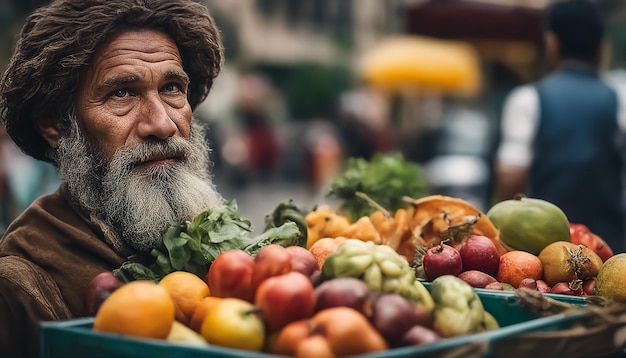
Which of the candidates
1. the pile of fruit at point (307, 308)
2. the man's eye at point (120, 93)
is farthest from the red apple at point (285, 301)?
the man's eye at point (120, 93)

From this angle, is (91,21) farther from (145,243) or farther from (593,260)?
(593,260)

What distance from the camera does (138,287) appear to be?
2.18 m

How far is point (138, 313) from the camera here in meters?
2.12

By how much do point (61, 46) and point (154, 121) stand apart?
42 cm

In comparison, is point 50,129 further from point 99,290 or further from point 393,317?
point 393,317

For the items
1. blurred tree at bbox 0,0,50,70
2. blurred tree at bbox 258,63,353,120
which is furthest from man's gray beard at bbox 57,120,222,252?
blurred tree at bbox 258,63,353,120

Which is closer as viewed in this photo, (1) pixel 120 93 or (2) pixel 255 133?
(1) pixel 120 93

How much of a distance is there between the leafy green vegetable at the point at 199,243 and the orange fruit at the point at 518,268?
0.76 meters

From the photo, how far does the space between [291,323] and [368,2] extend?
43395 mm

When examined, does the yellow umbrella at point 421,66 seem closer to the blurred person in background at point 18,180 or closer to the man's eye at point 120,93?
the blurred person in background at point 18,180

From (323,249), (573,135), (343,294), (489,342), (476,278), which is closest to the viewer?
(489,342)

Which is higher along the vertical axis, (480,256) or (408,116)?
(480,256)

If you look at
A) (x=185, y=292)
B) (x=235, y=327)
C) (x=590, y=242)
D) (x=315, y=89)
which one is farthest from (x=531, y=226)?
(x=315, y=89)

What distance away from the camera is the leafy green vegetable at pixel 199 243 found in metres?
2.86
